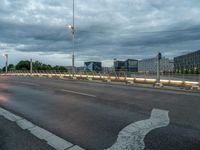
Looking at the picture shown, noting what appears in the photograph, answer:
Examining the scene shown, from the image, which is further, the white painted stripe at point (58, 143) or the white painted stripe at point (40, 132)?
the white painted stripe at point (40, 132)

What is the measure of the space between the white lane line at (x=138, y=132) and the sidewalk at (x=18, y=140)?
1.67m

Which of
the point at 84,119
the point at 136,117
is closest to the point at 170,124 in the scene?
the point at 136,117

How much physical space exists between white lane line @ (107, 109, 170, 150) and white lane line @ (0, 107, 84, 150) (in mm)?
1026

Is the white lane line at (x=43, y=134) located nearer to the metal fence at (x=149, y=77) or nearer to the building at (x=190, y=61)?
the metal fence at (x=149, y=77)

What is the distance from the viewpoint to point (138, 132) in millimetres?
4898

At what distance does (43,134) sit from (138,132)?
2.58m

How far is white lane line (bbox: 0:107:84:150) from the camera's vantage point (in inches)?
164

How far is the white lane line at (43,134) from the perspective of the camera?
4.17 m

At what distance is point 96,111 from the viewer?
7277 millimetres

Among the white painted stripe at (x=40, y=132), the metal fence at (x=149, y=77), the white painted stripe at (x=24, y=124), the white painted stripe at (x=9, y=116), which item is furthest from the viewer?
the metal fence at (x=149, y=77)

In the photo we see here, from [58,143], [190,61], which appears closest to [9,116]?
[58,143]

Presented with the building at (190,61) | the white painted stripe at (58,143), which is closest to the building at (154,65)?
the white painted stripe at (58,143)

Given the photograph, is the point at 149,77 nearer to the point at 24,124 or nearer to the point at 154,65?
the point at 154,65

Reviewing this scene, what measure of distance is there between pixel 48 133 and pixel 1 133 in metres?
1.28
